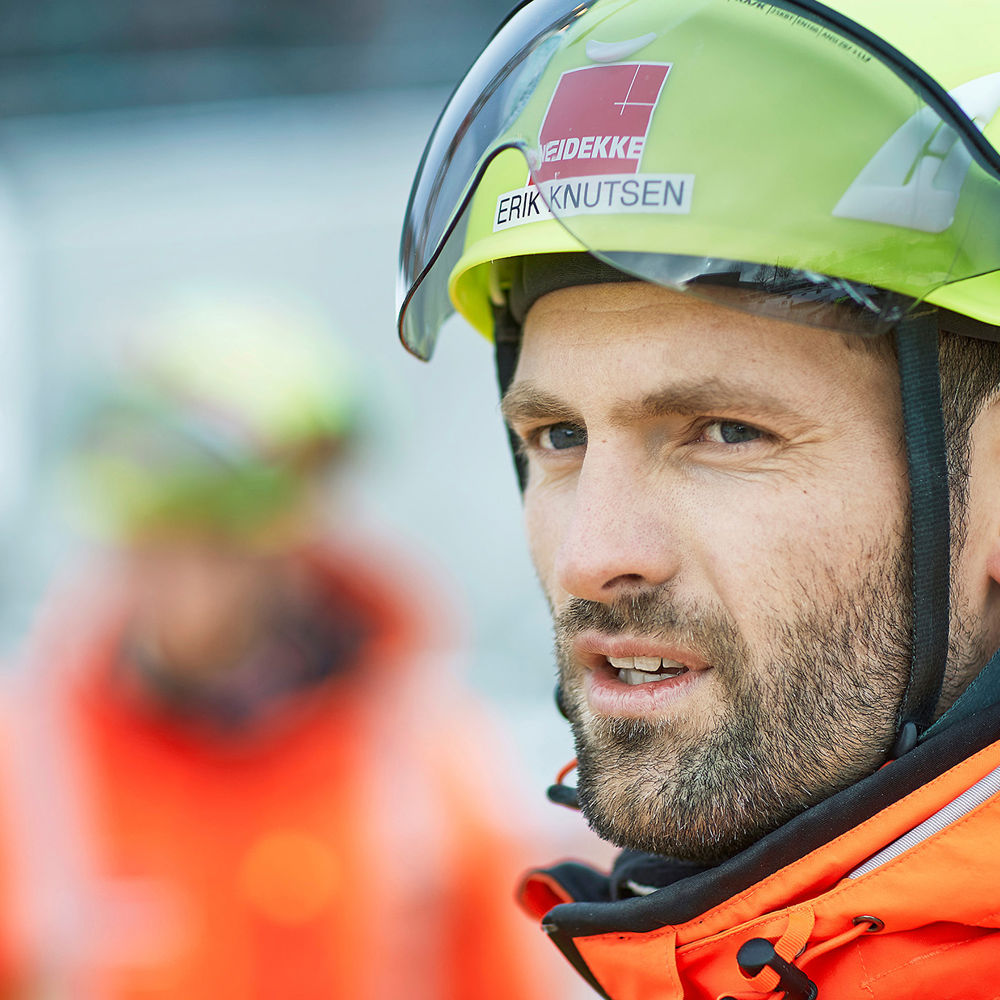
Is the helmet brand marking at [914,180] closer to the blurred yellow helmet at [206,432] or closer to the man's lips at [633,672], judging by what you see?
the man's lips at [633,672]

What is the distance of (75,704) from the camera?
4.24 metres

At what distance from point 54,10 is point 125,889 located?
28.9ft

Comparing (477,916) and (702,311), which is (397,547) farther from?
(702,311)

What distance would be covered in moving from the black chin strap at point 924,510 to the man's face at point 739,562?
2cm

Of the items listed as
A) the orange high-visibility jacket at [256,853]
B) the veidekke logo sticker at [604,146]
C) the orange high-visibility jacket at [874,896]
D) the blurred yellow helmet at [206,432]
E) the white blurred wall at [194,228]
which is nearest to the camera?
the orange high-visibility jacket at [874,896]

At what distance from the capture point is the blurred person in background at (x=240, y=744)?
3799 mm

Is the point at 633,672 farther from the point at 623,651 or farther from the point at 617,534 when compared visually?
the point at 617,534

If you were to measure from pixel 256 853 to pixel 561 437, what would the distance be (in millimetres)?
2524

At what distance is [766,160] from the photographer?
1.42 metres

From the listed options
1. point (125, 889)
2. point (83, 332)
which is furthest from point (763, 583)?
point (83, 332)

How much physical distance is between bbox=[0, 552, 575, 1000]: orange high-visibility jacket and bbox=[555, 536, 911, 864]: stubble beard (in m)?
2.49

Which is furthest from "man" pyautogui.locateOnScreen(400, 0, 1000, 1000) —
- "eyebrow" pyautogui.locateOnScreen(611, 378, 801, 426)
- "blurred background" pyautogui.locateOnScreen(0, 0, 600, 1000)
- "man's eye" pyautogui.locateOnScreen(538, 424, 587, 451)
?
"blurred background" pyautogui.locateOnScreen(0, 0, 600, 1000)

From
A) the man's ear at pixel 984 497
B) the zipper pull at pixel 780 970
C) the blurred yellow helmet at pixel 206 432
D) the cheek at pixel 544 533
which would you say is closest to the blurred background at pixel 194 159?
the blurred yellow helmet at pixel 206 432

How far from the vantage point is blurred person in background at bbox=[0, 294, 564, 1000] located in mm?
3799
